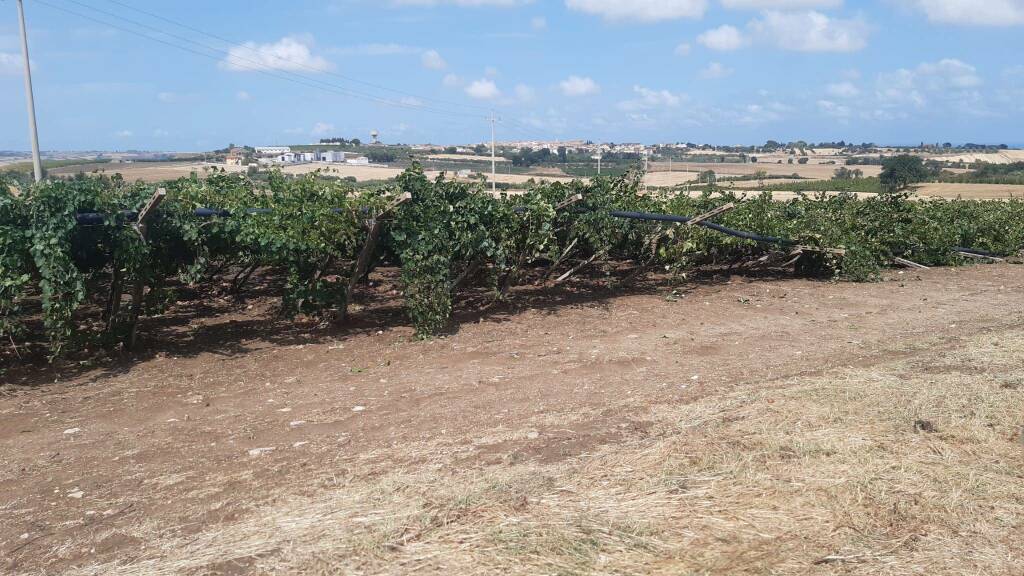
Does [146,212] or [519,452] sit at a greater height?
[146,212]

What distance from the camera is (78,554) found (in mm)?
3324

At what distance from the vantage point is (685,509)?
3555mm

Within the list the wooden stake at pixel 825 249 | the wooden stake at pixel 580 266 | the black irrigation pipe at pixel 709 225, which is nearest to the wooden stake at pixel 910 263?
the wooden stake at pixel 825 249

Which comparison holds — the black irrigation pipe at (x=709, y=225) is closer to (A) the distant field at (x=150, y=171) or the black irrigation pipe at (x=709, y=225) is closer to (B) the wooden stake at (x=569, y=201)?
(B) the wooden stake at (x=569, y=201)

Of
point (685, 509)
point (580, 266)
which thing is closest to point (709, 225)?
point (580, 266)

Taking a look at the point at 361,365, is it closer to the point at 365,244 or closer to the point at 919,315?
the point at 365,244

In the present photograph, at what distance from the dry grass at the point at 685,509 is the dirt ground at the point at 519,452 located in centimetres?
2

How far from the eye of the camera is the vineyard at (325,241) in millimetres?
5832

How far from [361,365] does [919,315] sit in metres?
6.46

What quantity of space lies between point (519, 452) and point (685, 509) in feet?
3.77

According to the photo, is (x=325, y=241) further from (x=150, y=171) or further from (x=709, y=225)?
(x=150, y=171)

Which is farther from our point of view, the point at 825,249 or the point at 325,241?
the point at 825,249

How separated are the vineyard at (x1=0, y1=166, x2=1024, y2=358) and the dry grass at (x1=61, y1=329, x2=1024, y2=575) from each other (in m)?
2.99

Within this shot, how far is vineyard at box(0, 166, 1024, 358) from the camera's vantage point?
5832 mm
